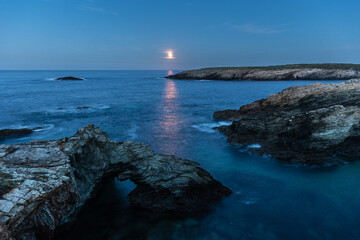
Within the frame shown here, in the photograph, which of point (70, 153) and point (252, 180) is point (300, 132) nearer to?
point (252, 180)

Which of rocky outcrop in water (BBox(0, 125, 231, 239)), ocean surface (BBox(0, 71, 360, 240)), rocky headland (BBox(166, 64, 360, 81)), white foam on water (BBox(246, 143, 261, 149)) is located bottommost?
ocean surface (BBox(0, 71, 360, 240))

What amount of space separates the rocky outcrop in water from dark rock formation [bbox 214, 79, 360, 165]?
30.7 ft

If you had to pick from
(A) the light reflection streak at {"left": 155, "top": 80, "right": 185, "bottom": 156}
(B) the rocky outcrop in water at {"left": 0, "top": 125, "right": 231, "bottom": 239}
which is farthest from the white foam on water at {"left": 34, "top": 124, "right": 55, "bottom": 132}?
(B) the rocky outcrop in water at {"left": 0, "top": 125, "right": 231, "bottom": 239}

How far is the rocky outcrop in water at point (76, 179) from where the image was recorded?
8719 mm

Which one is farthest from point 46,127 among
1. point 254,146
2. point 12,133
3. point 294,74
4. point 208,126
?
point 294,74

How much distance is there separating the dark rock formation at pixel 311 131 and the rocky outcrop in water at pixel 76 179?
9.37 metres

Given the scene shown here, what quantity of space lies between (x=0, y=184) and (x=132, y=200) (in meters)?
7.04

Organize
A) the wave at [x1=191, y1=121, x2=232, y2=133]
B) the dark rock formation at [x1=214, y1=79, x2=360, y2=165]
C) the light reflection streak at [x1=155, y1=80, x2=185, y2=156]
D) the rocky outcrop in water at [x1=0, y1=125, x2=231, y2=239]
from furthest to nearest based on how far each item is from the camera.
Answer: the wave at [x1=191, y1=121, x2=232, y2=133], the light reflection streak at [x1=155, y1=80, x2=185, y2=156], the dark rock formation at [x1=214, y1=79, x2=360, y2=165], the rocky outcrop in water at [x1=0, y1=125, x2=231, y2=239]

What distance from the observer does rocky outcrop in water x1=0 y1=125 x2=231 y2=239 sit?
872cm

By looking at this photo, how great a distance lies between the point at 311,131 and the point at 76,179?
65.7ft

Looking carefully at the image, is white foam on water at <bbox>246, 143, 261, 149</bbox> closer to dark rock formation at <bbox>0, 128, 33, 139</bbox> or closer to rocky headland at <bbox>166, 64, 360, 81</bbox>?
dark rock formation at <bbox>0, 128, 33, 139</bbox>

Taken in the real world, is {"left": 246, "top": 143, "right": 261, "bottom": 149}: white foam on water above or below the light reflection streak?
above

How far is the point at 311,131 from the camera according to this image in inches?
853

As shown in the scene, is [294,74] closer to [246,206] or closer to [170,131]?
[170,131]
